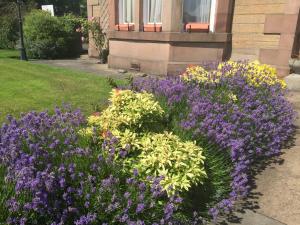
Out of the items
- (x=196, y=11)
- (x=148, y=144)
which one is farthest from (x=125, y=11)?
(x=148, y=144)

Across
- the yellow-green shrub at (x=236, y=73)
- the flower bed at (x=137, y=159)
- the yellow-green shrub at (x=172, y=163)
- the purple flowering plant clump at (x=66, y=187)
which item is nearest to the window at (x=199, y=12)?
the yellow-green shrub at (x=236, y=73)

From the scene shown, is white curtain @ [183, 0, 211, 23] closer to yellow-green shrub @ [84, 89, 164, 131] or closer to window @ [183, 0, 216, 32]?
window @ [183, 0, 216, 32]

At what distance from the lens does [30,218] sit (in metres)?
2.77

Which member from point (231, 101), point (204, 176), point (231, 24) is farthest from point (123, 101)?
point (231, 24)

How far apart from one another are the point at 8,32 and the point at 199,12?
1778 cm

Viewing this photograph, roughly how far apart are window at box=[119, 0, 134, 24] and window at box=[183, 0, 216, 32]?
2.52m

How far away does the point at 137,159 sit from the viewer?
3811 mm

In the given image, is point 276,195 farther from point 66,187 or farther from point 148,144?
point 66,187

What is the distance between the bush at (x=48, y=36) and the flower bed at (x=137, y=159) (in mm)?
13886

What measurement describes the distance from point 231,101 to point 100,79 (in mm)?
6079

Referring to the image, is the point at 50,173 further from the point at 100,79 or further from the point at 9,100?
the point at 100,79

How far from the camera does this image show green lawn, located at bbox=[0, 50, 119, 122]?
718cm

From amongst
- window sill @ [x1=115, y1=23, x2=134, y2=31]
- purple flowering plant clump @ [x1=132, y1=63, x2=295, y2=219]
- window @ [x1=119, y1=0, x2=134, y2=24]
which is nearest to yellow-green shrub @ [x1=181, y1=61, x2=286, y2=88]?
purple flowering plant clump @ [x1=132, y1=63, x2=295, y2=219]

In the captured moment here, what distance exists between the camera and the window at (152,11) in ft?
40.5
